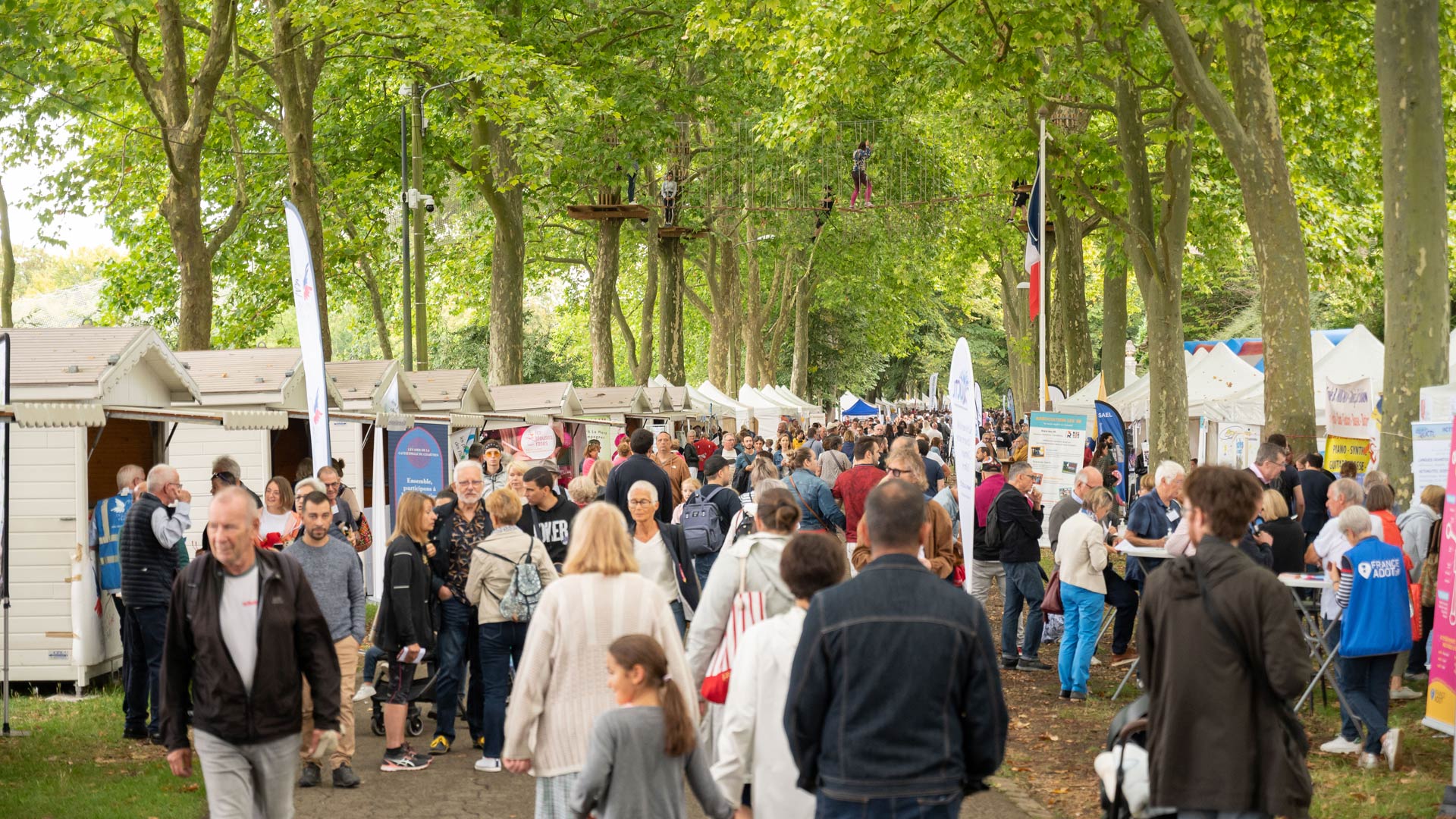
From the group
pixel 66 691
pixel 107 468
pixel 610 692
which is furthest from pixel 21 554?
pixel 610 692

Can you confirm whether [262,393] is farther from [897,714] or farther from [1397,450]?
[897,714]

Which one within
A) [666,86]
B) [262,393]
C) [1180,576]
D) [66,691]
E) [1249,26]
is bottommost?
[66,691]

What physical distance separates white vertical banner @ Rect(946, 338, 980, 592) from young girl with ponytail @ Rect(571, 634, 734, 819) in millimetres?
6819

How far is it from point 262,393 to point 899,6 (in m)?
9.29

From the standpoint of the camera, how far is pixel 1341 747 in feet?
31.0

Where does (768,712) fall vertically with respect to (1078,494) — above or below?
below

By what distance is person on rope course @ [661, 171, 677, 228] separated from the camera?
36.3m

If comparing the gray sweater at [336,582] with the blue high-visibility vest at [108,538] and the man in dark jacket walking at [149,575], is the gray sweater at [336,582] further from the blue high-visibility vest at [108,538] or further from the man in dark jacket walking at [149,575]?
the blue high-visibility vest at [108,538]

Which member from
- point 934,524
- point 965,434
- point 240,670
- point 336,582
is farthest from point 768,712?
point 965,434

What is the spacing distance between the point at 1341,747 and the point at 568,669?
232 inches

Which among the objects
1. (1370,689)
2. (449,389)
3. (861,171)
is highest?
(861,171)

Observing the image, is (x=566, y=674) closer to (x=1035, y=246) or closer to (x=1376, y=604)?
(x=1376, y=604)

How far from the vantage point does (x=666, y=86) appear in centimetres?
3069

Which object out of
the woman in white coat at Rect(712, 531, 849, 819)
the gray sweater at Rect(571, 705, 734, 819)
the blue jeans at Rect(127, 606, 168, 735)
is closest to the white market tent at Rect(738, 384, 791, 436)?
the blue jeans at Rect(127, 606, 168, 735)
